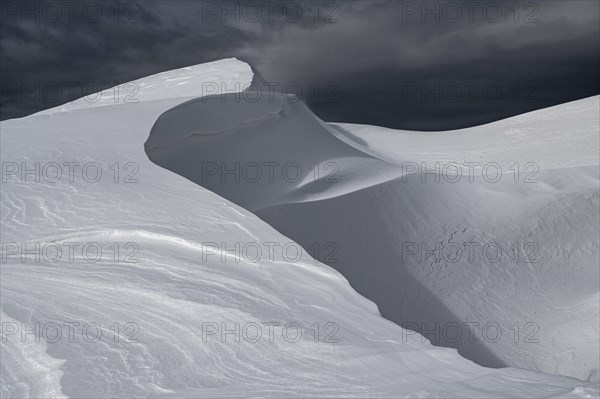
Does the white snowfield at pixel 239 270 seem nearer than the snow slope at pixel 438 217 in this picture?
Yes

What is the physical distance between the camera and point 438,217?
24.5 ft

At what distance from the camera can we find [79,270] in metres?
3.95

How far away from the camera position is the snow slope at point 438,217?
6.21 metres

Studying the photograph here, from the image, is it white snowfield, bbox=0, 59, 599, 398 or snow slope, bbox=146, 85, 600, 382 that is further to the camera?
snow slope, bbox=146, 85, 600, 382

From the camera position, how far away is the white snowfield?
2.63 meters

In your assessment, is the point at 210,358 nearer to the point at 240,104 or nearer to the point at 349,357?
the point at 349,357

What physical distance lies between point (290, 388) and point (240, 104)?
20.8 ft

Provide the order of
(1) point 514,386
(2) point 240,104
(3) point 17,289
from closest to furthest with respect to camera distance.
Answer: (1) point 514,386
(3) point 17,289
(2) point 240,104

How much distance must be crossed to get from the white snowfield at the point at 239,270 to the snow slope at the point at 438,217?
0.03 m

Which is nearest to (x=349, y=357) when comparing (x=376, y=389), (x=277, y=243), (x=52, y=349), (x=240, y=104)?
(x=376, y=389)

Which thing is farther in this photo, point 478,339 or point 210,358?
point 478,339

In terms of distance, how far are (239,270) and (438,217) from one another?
4.10m

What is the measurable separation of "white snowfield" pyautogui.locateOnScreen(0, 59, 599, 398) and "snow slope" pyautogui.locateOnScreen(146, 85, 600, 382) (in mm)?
27

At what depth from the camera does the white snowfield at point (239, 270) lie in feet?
8.62
